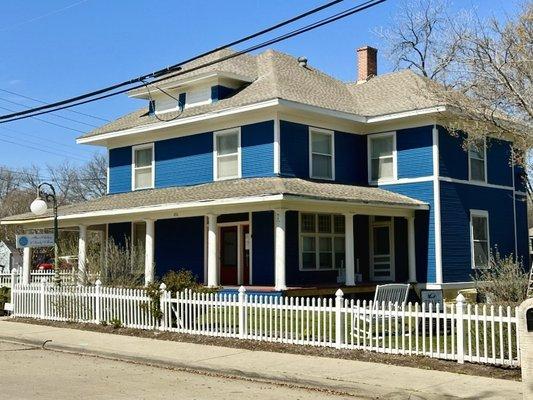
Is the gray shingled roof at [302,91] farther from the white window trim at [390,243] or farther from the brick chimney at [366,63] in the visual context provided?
the white window trim at [390,243]

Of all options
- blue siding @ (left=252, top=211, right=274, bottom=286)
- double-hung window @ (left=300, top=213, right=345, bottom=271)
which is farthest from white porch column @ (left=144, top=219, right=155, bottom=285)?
double-hung window @ (left=300, top=213, right=345, bottom=271)

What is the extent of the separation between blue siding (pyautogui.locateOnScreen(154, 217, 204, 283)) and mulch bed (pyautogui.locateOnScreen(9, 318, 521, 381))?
6140 mm

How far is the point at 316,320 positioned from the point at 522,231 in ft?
48.8

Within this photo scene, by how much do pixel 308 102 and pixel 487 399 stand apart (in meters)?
13.7

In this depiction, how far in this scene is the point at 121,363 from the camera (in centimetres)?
1261

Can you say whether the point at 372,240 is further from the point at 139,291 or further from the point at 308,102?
the point at 139,291

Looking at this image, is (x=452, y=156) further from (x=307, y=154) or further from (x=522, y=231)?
(x=522, y=231)

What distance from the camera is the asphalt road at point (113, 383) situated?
926cm

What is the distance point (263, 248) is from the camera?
69.4 feet

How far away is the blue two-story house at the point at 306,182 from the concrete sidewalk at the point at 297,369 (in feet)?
17.6

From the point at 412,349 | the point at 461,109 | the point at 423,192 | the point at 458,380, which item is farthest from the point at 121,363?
the point at 423,192

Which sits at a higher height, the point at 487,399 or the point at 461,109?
the point at 461,109

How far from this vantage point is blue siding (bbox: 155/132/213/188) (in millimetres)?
22781

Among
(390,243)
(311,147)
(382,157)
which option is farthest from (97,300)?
(382,157)
